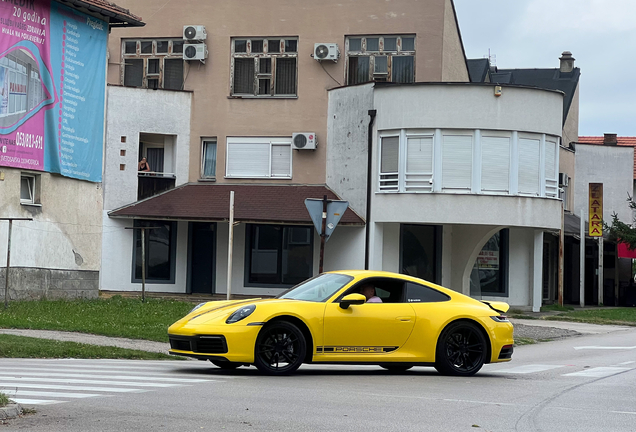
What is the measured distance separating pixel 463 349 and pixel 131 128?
72.4 ft

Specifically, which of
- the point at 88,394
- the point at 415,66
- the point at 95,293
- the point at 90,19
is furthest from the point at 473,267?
the point at 88,394

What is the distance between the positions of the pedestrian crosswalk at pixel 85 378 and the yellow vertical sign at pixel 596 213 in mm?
26611

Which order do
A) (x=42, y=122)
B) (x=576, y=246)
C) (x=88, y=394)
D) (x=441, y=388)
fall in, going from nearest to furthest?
1. (x=88, y=394)
2. (x=441, y=388)
3. (x=42, y=122)
4. (x=576, y=246)

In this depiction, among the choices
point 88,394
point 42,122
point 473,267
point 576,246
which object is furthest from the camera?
point 576,246

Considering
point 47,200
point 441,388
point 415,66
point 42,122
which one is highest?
point 415,66

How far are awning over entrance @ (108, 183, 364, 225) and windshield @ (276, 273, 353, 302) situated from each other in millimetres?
17594

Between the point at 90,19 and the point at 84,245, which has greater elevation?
the point at 90,19

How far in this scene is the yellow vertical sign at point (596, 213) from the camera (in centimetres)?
3822

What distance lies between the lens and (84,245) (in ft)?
91.4

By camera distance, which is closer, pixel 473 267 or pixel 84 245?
pixel 84 245

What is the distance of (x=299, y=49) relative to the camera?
34.0 metres

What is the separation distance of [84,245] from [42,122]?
4047mm

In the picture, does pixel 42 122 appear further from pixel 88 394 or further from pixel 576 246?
pixel 576 246

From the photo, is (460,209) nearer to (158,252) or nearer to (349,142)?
(349,142)
